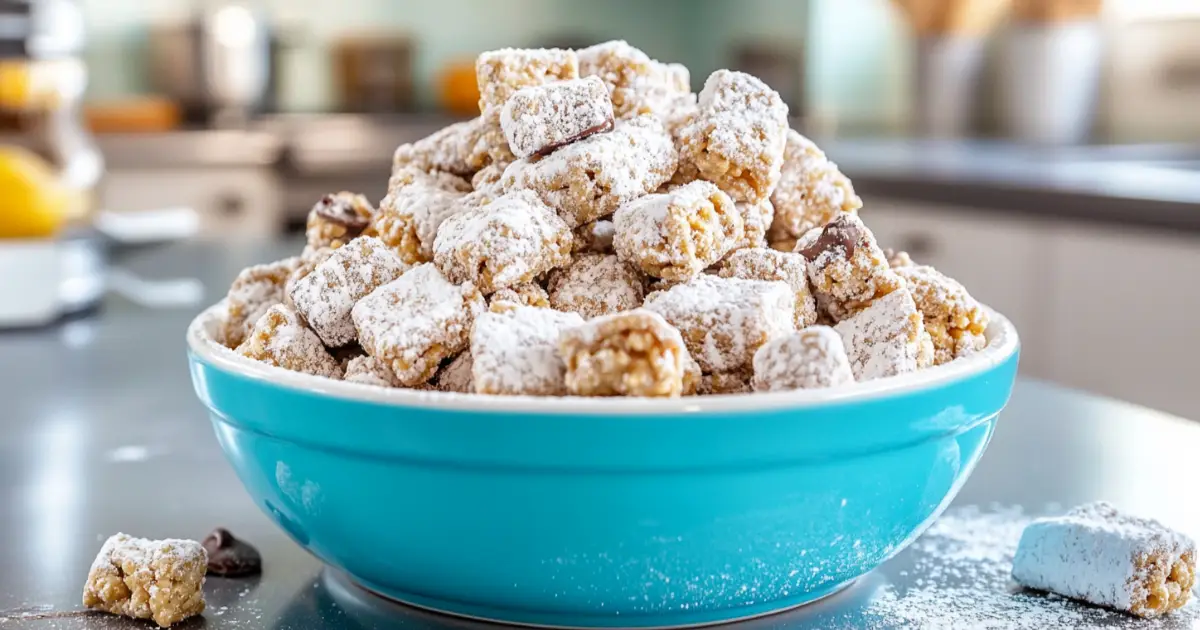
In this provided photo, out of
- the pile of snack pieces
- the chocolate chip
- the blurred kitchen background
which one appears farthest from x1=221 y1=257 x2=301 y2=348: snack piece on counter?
the blurred kitchen background

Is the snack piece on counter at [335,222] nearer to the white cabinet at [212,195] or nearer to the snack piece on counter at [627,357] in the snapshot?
the snack piece on counter at [627,357]

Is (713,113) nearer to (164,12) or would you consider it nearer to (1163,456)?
(1163,456)

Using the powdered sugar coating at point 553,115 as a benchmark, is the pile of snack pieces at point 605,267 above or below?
below

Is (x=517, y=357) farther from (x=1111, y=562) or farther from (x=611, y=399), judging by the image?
(x=1111, y=562)

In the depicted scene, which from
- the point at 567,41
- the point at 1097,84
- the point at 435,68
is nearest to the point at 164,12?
the point at 435,68

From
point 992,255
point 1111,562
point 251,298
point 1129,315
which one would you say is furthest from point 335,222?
point 992,255

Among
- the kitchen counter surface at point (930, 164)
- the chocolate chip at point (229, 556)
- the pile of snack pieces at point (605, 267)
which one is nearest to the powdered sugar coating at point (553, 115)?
the pile of snack pieces at point (605, 267)
